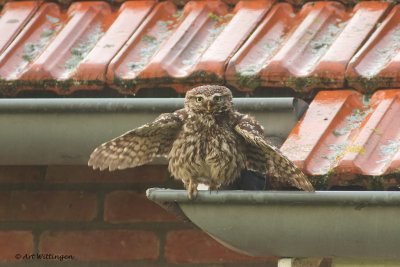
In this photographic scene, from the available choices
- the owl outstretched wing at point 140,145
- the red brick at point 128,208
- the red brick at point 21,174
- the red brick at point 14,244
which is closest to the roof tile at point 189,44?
the owl outstretched wing at point 140,145

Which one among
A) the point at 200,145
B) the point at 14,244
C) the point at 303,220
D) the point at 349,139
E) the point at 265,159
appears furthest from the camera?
the point at 14,244

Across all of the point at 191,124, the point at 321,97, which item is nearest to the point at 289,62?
the point at 321,97

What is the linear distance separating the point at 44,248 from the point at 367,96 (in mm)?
1388

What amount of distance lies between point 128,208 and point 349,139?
98 cm

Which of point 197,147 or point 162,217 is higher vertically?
point 197,147

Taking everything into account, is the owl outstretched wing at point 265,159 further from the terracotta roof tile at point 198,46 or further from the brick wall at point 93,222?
the brick wall at point 93,222

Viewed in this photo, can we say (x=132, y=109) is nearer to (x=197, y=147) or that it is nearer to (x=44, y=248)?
(x=197, y=147)

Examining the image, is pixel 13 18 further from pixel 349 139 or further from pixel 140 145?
pixel 349 139

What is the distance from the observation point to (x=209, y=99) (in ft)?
9.34

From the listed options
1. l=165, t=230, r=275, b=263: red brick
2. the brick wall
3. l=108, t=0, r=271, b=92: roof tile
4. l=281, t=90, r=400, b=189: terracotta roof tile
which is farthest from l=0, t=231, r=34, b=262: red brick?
l=281, t=90, r=400, b=189: terracotta roof tile

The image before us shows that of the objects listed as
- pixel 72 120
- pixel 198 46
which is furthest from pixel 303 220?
pixel 198 46

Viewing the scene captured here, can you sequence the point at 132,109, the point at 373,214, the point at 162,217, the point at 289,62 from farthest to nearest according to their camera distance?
the point at 162,217
the point at 289,62
the point at 132,109
the point at 373,214

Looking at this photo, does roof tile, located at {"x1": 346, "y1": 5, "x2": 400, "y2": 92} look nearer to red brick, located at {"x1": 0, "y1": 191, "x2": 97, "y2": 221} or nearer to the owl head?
the owl head

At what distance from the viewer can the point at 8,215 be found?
321cm
